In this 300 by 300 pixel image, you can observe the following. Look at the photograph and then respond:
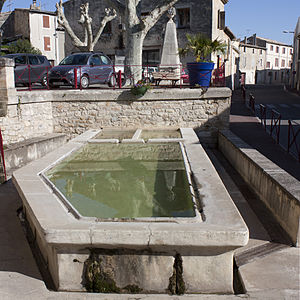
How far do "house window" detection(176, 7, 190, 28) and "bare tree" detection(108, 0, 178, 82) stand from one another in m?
9.36

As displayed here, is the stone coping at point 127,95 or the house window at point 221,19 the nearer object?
the stone coping at point 127,95

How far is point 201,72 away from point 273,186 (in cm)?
705

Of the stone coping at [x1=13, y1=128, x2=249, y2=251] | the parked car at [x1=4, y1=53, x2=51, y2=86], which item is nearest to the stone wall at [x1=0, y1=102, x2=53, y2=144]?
the parked car at [x1=4, y1=53, x2=51, y2=86]

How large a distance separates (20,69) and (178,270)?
1234 centimetres

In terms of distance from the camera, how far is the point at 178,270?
3887mm

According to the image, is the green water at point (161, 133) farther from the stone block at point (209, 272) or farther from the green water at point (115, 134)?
the stone block at point (209, 272)

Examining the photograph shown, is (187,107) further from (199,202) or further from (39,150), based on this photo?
(199,202)

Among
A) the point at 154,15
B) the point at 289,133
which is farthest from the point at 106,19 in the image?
the point at 289,133

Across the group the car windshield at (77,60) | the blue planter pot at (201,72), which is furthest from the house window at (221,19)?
the blue planter pot at (201,72)

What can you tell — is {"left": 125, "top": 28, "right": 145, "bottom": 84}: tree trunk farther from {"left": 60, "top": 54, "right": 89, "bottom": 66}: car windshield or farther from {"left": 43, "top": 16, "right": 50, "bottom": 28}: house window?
{"left": 43, "top": 16, "right": 50, "bottom": 28}: house window

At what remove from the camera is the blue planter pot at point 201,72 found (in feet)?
39.1

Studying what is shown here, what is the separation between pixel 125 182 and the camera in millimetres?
5855

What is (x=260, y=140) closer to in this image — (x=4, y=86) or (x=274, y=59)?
(x=4, y=86)

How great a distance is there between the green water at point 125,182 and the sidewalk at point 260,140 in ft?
8.22
